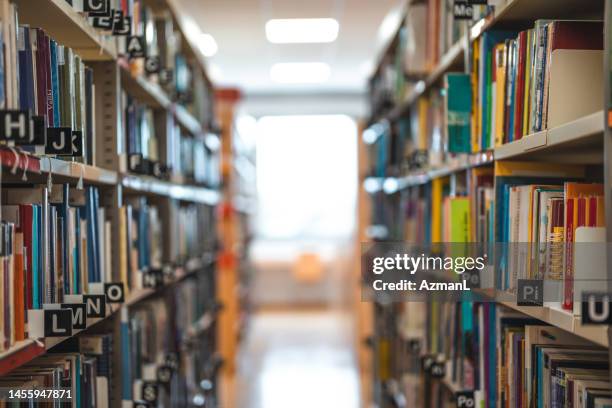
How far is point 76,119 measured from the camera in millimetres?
1807

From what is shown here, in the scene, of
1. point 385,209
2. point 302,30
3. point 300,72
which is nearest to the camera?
point 385,209

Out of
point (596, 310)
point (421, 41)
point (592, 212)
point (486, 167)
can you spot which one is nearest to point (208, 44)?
point (421, 41)

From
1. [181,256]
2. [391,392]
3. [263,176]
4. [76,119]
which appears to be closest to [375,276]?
[76,119]

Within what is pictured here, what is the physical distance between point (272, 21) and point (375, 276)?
488 centimetres

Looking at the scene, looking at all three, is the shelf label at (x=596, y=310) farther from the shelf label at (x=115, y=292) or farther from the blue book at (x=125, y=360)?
the blue book at (x=125, y=360)

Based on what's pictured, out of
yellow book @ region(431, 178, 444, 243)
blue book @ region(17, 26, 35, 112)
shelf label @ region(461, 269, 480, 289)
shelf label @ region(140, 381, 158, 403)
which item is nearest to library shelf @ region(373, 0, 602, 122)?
yellow book @ region(431, 178, 444, 243)

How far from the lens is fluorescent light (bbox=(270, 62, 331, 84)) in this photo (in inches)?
320

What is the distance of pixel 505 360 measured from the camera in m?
1.94

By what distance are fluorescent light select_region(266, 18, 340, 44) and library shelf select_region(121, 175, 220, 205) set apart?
6.66 ft

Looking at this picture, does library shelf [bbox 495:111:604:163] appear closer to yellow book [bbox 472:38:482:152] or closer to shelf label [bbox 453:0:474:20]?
yellow book [bbox 472:38:482:152]

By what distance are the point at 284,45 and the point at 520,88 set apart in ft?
18.1

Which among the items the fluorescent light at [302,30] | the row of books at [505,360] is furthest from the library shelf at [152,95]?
the fluorescent light at [302,30]

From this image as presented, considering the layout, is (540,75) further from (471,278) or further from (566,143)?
(471,278)

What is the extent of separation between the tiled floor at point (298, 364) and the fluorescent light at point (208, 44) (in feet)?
9.66
